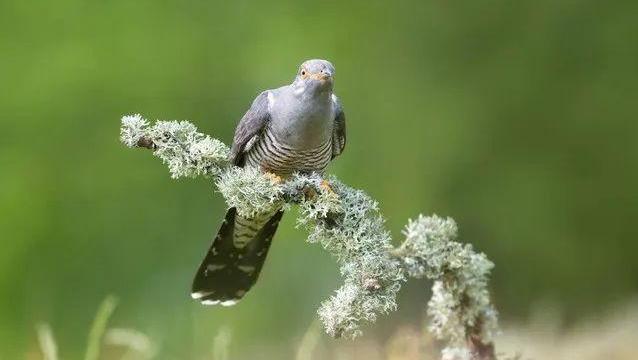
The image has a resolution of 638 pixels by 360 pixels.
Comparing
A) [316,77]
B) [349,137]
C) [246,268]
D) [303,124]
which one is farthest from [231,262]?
[349,137]

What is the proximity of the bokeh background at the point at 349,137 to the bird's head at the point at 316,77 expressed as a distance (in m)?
2.38

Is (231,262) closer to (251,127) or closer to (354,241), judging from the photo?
(251,127)

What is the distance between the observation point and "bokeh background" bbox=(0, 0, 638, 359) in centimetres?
448

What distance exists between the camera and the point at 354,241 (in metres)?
1.74

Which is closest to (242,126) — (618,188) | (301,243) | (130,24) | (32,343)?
(32,343)

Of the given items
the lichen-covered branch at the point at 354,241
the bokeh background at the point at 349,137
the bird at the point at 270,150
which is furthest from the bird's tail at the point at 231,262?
the bokeh background at the point at 349,137

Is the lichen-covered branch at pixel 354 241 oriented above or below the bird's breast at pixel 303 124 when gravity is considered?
below

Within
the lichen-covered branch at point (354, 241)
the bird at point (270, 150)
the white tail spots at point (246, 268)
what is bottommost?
the lichen-covered branch at point (354, 241)

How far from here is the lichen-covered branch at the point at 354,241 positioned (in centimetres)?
164

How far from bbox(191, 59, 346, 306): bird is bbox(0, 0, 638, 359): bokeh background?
2.05m

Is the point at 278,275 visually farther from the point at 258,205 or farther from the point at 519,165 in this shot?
the point at 258,205

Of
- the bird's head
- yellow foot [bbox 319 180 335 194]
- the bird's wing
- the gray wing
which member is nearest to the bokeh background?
the bird's wing

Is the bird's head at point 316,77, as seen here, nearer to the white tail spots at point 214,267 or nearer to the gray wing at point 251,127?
the gray wing at point 251,127

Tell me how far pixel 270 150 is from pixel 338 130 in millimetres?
283
